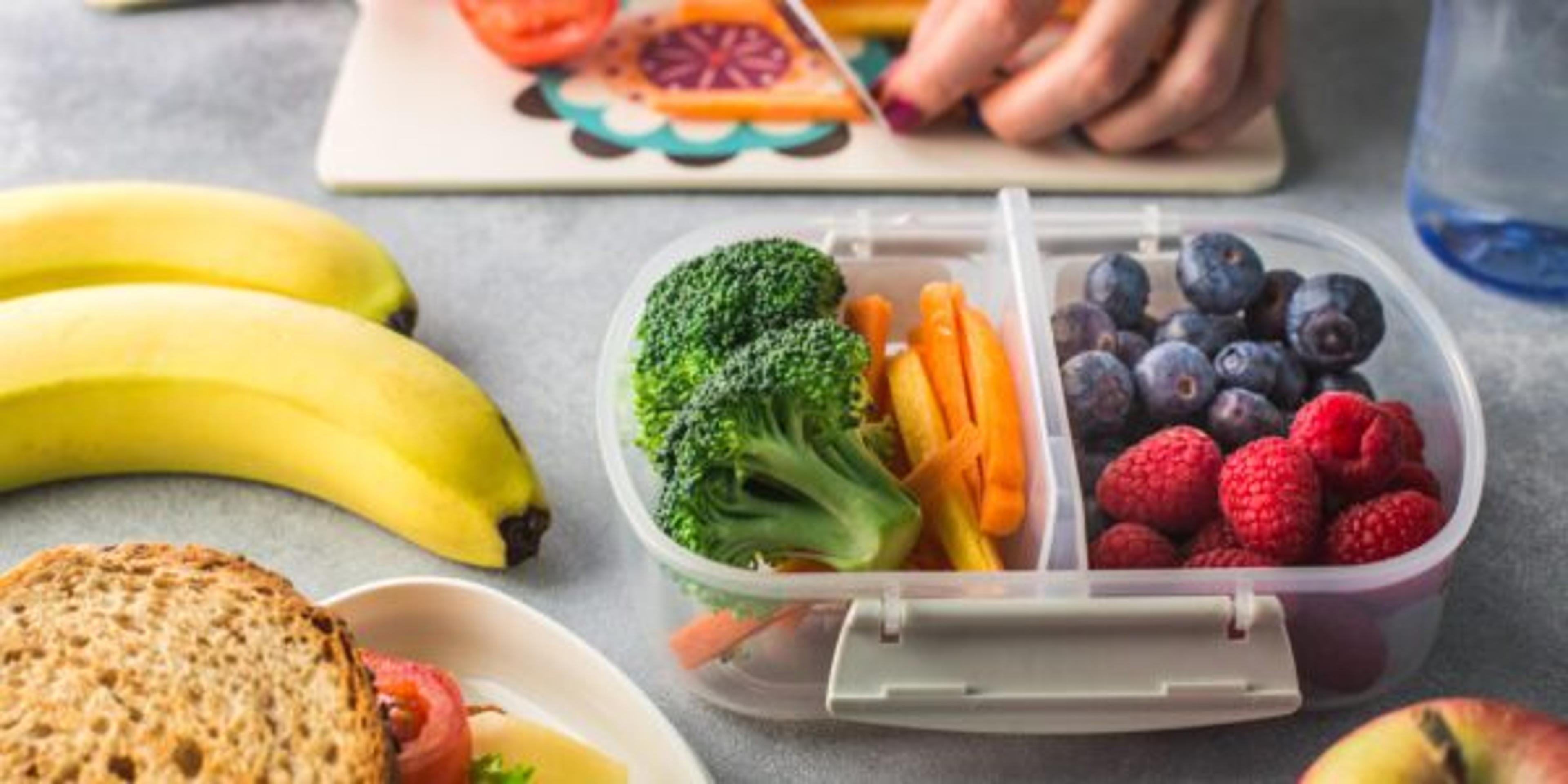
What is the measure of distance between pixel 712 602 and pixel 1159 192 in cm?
52

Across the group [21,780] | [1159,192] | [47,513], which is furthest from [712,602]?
[1159,192]

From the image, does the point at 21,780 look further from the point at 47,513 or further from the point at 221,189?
the point at 221,189

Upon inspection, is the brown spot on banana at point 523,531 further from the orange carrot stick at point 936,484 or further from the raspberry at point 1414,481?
the raspberry at point 1414,481

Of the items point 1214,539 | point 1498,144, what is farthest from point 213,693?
point 1498,144

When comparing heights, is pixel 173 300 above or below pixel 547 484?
above

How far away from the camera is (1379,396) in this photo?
1090 mm

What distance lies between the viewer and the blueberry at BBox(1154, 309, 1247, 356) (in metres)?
1.04

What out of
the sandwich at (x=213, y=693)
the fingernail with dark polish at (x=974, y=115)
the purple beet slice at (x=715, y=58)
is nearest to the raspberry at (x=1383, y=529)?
the sandwich at (x=213, y=693)

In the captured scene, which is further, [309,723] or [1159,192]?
[1159,192]

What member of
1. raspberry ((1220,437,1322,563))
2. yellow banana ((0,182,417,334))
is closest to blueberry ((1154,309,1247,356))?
raspberry ((1220,437,1322,563))

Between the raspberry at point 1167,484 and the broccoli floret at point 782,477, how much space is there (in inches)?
4.3

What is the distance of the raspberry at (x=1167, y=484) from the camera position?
954mm

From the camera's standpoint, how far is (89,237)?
1133 mm

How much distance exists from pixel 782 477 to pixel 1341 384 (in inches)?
13.0
